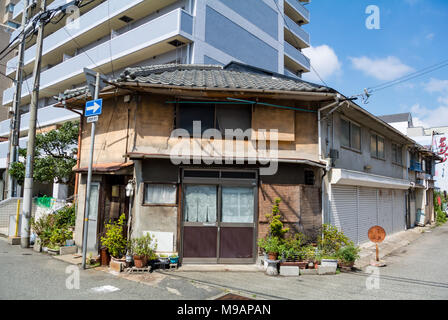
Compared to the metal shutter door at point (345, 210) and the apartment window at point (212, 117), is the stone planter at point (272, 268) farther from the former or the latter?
the apartment window at point (212, 117)

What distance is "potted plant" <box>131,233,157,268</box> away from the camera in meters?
8.34

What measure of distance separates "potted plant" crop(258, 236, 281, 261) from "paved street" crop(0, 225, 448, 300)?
23.7 inches

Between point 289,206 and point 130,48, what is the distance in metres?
15.6

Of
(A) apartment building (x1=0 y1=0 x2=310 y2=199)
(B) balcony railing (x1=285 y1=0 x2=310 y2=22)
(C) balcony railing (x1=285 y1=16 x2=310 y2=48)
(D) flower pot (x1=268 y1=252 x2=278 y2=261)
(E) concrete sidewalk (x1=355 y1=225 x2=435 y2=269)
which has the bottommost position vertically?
(E) concrete sidewalk (x1=355 y1=225 x2=435 y2=269)

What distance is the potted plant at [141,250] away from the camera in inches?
328

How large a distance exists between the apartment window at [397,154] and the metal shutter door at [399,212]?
189 cm

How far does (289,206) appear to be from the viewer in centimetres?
Result: 945

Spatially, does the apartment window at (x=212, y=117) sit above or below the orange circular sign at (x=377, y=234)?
→ above

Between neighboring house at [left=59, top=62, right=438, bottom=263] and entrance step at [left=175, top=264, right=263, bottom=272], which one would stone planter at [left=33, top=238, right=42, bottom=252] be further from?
entrance step at [left=175, top=264, right=263, bottom=272]

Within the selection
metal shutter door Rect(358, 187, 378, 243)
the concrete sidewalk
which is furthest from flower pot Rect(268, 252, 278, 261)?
metal shutter door Rect(358, 187, 378, 243)

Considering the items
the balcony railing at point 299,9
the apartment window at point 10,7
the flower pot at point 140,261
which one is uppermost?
the apartment window at point 10,7

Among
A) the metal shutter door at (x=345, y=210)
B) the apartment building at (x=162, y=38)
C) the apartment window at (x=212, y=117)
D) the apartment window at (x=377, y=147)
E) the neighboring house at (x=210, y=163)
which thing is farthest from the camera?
the apartment building at (x=162, y=38)

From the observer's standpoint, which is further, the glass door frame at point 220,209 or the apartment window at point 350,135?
the apartment window at point 350,135

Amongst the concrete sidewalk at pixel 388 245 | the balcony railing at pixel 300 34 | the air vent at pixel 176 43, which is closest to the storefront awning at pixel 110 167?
the concrete sidewalk at pixel 388 245
